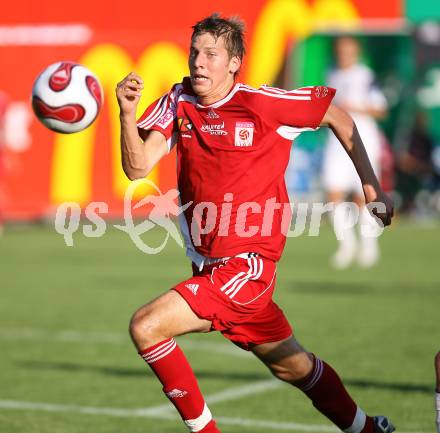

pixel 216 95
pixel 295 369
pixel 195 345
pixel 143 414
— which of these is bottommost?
pixel 195 345

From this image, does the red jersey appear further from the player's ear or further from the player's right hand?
the player's right hand

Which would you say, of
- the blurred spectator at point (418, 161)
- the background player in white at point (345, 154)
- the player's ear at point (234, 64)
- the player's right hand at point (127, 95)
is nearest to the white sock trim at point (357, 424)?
the player's ear at point (234, 64)

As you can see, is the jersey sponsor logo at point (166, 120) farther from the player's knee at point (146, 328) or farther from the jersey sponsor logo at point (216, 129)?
the player's knee at point (146, 328)

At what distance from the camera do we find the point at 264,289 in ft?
18.5

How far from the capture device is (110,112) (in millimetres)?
20828

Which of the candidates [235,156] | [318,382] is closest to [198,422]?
[318,382]

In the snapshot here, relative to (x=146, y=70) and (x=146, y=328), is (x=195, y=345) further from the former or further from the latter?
(x=146, y=70)

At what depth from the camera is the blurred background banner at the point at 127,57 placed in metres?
20.6

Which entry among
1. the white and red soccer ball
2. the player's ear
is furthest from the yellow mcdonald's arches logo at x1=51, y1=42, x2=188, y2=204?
the player's ear

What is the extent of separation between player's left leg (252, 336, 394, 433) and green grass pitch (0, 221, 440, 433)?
84 cm

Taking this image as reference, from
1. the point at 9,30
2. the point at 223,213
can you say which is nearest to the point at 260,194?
the point at 223,213

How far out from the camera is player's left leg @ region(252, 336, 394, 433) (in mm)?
5789

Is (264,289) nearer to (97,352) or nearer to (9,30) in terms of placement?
(97,352)

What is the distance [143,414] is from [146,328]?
2053 mm
